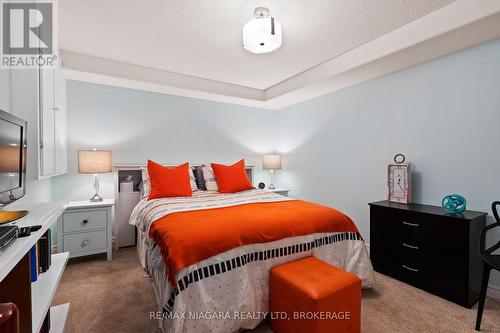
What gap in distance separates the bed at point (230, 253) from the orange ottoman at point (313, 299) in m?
0.12

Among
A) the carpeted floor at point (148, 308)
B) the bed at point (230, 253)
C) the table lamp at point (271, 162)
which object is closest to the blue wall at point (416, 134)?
the table lamp at point (271, 162)

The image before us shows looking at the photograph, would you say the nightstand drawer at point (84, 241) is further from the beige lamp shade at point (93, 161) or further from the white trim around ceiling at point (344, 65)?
the white trim around ceiling at point (344, 65)

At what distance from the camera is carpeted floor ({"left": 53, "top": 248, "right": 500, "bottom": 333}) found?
162cm

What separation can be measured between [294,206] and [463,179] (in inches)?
61.8

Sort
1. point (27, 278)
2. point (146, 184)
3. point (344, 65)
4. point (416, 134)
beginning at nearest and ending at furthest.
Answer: point (27, 278), point (416, 134), point (344, 65), point (146, 184)

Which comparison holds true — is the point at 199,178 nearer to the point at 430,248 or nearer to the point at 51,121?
the point at 51,121

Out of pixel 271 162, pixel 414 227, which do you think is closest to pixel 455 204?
pixel 414 227

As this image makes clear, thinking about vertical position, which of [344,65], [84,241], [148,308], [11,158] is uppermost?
[344,65]

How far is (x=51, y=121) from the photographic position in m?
2.07

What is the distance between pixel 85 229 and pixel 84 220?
102 millimetres

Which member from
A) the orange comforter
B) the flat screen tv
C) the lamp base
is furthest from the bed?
the lamp base

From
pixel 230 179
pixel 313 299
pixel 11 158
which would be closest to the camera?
pixel 11 158

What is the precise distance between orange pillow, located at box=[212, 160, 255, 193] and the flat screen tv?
6.91ft

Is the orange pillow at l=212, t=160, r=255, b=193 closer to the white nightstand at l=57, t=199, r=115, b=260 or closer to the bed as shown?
the bed
